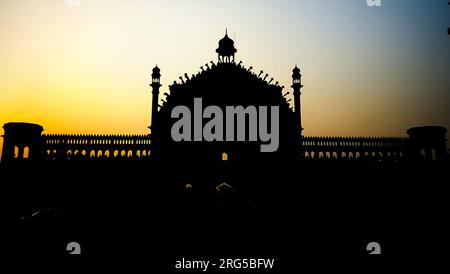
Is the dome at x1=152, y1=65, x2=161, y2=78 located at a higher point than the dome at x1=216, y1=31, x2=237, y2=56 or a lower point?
lower

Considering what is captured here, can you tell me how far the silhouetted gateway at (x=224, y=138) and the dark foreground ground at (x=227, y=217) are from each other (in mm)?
845

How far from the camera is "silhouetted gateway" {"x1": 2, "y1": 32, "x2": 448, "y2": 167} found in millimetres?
17516

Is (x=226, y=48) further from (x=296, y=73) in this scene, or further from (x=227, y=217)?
(x=227, y=217)

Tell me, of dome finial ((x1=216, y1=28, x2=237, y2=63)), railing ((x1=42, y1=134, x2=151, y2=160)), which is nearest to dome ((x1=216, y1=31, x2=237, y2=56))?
dome finial ((x1=216, y1=28, x2=237, y2=63))

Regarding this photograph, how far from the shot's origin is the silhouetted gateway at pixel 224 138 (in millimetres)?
17516

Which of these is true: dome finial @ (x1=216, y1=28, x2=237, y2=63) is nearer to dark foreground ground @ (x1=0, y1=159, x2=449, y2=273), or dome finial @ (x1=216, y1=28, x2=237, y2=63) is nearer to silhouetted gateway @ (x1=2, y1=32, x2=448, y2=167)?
silhouetted gateway @ (x1=2, y1=32, x2=448, y2=167)

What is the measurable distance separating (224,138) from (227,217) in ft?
32.8

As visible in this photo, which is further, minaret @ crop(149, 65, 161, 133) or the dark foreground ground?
minaret @ crop(149, 65, 161, 133)

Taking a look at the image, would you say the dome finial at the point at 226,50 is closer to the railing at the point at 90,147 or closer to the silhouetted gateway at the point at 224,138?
the silhouetted gateway at the point at 224,138

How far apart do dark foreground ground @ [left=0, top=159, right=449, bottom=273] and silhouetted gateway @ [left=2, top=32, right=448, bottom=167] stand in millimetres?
845

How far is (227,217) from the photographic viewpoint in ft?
31.2

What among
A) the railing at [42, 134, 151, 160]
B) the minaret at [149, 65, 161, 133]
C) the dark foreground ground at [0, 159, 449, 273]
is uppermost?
the minaret at [149, 65, 161, 133]

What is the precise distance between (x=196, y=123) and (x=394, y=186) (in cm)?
1365
